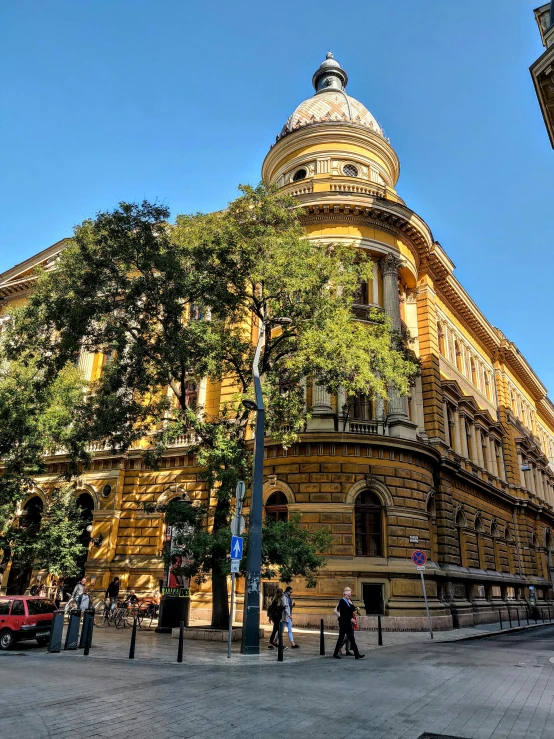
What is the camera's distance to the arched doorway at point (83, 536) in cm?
2767

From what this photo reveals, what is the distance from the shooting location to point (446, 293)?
33250 mm

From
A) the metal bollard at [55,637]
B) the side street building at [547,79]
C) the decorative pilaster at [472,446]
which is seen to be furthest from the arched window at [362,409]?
the metal bollard at [55,637]

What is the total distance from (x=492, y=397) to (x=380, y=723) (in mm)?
35988

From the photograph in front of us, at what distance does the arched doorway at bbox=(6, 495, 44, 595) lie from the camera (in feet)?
95.5

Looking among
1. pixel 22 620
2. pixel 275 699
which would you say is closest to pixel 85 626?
pixel 22 620

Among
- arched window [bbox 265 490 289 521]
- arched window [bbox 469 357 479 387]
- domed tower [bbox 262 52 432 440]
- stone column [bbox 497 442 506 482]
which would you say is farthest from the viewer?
stone column [bbox 497 442 506 482]

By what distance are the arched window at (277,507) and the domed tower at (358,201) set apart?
312cm

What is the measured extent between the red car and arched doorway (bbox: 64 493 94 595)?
11265 mm

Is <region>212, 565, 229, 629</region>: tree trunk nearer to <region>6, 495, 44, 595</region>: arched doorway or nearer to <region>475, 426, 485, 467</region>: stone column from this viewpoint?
<region>6, 495, 44, 595</region>: arched doorway

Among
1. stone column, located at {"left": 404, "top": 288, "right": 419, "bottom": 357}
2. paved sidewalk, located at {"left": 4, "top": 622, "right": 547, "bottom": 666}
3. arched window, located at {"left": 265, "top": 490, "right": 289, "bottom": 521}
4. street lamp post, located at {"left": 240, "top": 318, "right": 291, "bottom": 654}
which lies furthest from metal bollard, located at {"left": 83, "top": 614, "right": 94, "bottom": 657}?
stone column, located at {"left": 404, "top": 288, "right": 419, "bottom": 357}

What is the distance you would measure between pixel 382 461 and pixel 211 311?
30.5ft

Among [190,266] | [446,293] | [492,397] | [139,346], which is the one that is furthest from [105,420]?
[492,397]

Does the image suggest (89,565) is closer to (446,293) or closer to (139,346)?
(139,346)

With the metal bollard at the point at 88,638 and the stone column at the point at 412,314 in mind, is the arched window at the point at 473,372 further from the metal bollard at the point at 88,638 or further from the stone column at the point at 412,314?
the metal bollard at the point at 88,638
